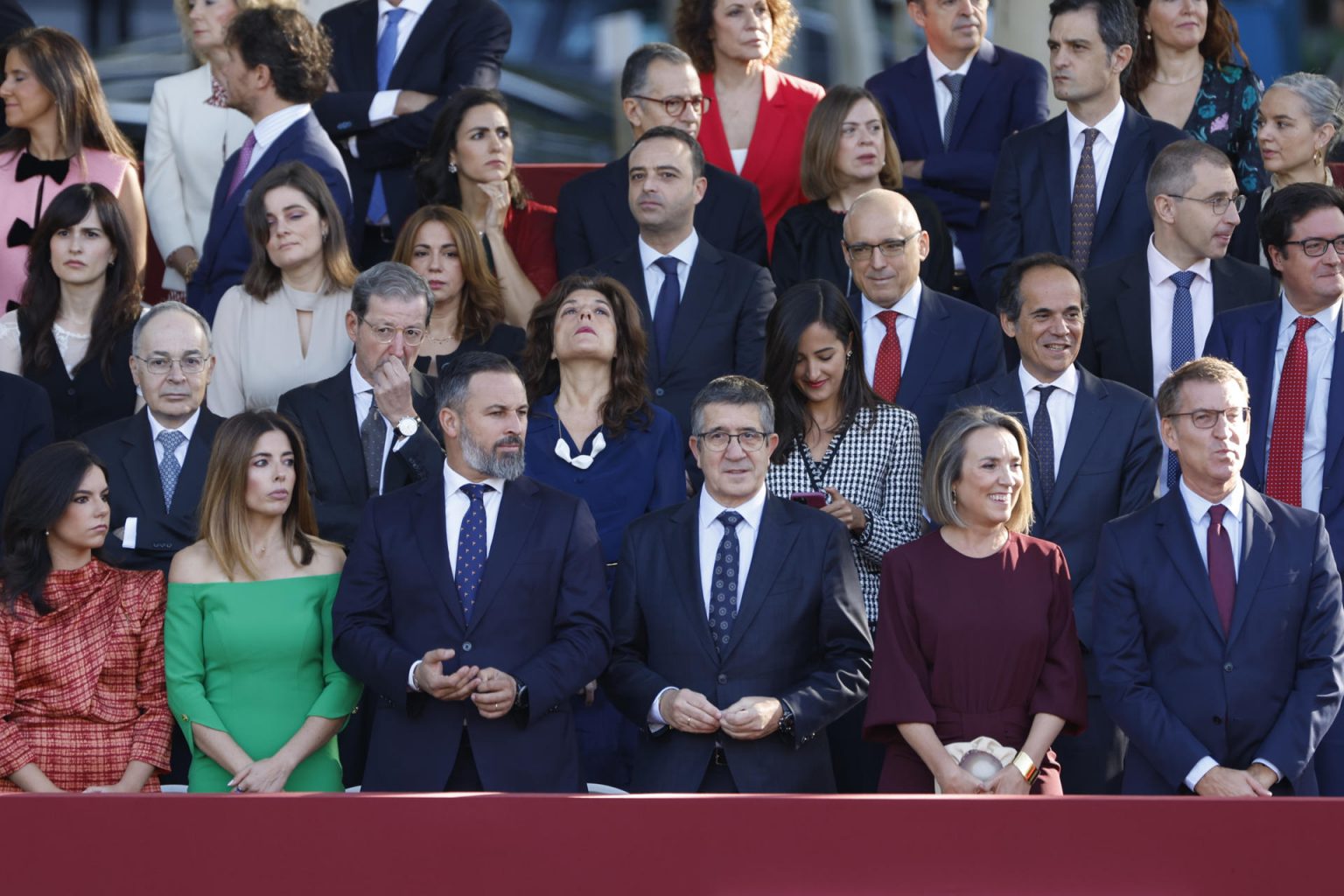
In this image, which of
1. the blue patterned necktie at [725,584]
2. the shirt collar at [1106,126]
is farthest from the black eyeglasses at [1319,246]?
the blue patterned necktie at [725,584]

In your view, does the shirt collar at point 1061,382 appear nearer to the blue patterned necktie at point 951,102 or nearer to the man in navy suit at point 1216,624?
the man in navy suit at point 1216,624

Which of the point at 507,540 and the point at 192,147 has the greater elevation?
the point at 192,147

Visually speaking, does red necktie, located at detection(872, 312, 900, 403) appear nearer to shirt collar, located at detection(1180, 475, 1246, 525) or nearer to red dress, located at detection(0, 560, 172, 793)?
shirt collar, located at detection(1180, 475, 1246, 525)

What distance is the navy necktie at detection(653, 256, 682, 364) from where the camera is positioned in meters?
6.87

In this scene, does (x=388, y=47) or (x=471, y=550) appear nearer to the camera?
(x=471, y=550)

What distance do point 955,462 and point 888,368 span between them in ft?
4.40

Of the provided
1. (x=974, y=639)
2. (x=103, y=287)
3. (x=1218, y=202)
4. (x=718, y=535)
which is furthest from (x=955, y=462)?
(x=103, y=287)

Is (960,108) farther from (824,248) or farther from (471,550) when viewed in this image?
(471,550)

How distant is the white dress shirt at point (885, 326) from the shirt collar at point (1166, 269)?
0.79 metres

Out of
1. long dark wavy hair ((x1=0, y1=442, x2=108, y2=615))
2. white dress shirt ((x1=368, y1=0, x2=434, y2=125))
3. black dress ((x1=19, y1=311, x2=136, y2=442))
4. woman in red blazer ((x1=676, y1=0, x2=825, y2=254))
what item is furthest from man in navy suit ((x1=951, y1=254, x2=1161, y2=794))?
white dress shirt ((x1=368, y1=0, x2=434, y2=125))

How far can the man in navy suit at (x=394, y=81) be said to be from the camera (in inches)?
314

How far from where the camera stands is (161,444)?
6.25m

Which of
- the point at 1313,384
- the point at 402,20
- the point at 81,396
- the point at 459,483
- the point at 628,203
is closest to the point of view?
the point at 459,483

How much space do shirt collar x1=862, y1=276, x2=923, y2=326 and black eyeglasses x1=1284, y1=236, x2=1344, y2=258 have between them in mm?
1233
